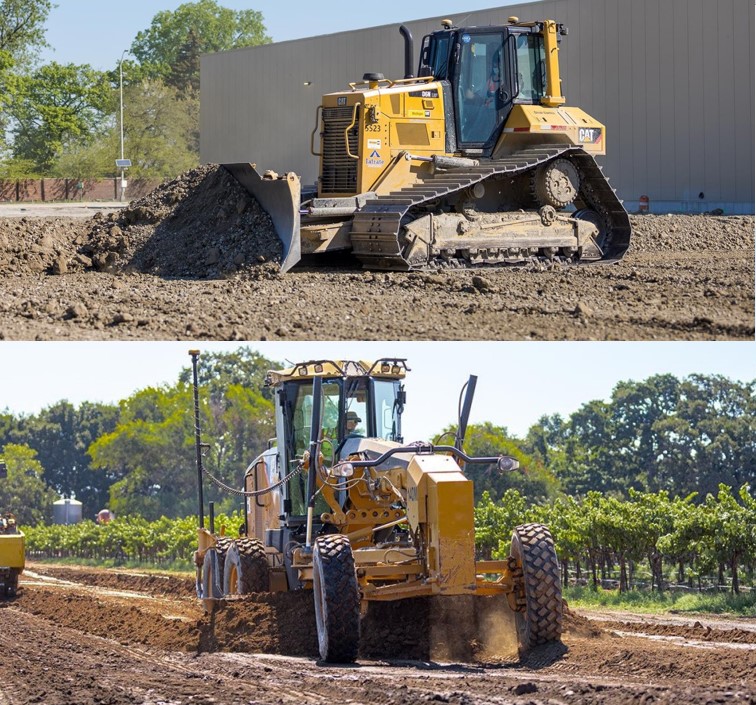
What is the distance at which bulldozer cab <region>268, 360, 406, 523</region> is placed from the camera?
36.3ft

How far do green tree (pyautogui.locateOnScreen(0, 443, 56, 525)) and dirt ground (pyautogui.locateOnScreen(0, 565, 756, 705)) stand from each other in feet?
179

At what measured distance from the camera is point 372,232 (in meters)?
15.8

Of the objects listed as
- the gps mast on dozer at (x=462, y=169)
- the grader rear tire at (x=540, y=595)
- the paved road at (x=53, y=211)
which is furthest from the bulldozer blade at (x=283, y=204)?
the paved road at (x=53, y=211)

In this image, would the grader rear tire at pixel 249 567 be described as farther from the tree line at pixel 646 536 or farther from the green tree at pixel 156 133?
the green tree at pixel 156 133

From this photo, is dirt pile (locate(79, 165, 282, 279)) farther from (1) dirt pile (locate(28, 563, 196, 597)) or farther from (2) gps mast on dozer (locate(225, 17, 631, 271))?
(1) dirt pile (locate(28, 563, 196, 597))

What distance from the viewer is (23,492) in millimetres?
66438

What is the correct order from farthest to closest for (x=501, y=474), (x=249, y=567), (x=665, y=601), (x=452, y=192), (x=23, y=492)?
(x=23, y=492)
(x=501, y=474)
(x=665, y=601)
(x=452, y=192)
(x=249, y=567)

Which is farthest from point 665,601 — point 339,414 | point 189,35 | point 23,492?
point 189,35

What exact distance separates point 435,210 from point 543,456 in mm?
42766

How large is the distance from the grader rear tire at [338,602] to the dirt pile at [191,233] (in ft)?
22.2

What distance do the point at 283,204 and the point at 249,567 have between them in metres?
A: 5.76

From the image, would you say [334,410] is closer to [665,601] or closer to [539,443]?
[665,601]

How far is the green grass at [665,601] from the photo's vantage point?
50.0ft

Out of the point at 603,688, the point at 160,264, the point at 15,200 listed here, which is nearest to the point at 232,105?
the point at 15,200
